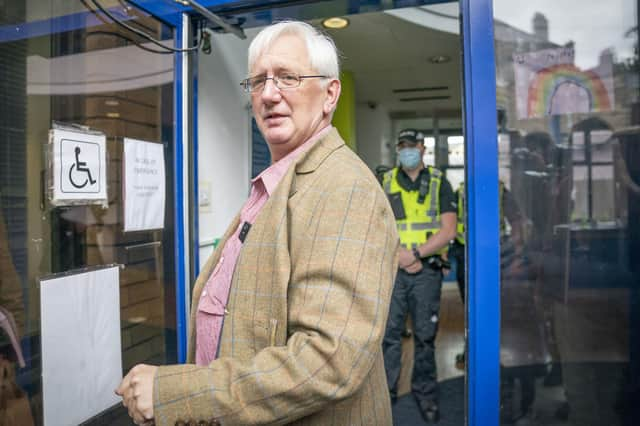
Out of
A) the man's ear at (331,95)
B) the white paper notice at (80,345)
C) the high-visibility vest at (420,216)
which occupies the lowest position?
the white paper notice at (80,345)

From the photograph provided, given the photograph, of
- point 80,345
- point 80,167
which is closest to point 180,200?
point 80,167

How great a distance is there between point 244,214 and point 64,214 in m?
0.81

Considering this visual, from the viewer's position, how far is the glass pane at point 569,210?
5.22ft

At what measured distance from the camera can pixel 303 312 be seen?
2.76 feet

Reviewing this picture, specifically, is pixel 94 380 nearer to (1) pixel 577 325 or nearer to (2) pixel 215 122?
(2) pixel 215 122

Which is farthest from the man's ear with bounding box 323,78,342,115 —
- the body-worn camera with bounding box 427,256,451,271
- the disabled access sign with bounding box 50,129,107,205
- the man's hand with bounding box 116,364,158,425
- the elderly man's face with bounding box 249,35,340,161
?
the body-worn camera with bounding box 427,256,451,271

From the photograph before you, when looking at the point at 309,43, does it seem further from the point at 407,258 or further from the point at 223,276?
the point at 407,258

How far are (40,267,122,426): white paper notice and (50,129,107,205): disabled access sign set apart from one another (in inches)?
11.0

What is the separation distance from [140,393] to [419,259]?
2497 mm

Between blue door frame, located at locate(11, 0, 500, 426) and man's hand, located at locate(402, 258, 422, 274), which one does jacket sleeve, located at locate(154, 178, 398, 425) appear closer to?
blue door frame, located at locate(11, 0, 500, 426)

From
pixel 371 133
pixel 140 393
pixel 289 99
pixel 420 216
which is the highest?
pixel 371 133

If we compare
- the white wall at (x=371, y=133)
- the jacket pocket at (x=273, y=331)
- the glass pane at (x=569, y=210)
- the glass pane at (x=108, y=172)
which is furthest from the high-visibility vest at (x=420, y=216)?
the white wall at (x=371, y=133)

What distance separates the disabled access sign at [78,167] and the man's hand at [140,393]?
0.86 m

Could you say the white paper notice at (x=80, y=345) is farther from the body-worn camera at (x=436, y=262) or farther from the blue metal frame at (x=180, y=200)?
the body-worn camera at (x=436, y=262)
